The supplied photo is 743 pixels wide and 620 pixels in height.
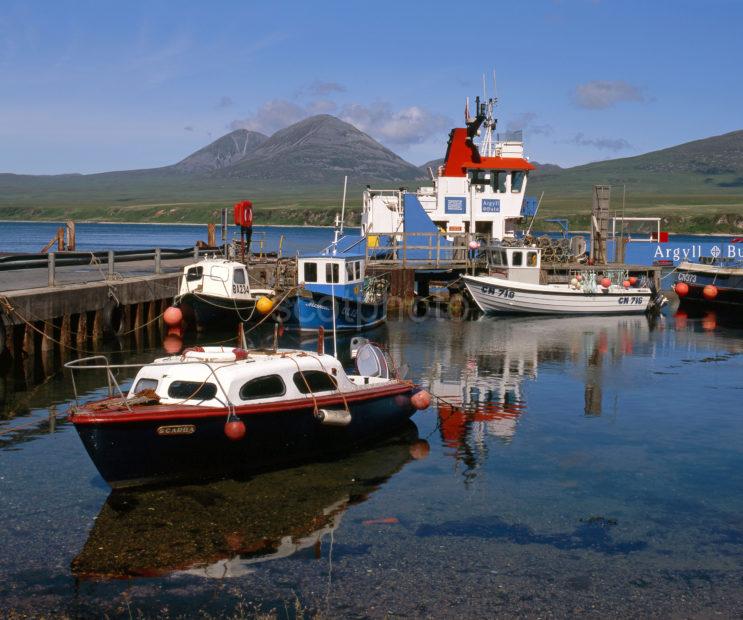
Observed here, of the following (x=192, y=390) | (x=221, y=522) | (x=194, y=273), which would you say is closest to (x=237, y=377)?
(x=192, y=390)

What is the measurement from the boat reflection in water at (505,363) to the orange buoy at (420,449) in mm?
537

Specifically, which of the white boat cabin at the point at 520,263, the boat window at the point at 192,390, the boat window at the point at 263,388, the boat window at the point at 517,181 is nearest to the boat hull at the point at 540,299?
the white boat cabin at the point at 520,263

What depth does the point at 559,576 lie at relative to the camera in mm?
12508

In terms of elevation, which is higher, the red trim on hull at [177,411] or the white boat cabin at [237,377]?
the white boat cabin at [237,377]

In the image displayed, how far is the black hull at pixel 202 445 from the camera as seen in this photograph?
14.6 metres

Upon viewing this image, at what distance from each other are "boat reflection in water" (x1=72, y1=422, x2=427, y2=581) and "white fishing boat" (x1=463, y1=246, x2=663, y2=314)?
25.6m

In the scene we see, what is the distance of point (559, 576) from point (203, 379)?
673 centimetres

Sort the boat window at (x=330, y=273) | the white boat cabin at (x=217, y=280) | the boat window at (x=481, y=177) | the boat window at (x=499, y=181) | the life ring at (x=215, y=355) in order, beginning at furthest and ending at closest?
1. the boat window at (x=499, y=181)
2. the boat window at (x=481, y=177)
3. the white boat cabin at (x=217, y=280)
4. the boat window at (x=330, y=273)
5. the life ring at (x=215, y=355)

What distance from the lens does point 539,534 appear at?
14047 millimetres

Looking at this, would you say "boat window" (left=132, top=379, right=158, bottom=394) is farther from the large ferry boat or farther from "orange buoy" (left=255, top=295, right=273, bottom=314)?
the large ferry boat

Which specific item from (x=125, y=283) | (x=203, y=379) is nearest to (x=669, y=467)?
(x=203, y=379)

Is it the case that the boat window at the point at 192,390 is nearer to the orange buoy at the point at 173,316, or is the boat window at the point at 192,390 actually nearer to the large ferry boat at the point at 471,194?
the orange buoy at the point at 173,316

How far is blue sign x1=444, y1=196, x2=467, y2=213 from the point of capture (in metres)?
48.0

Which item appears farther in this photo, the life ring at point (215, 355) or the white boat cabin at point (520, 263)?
the white boat cabin at point (520, 263)
